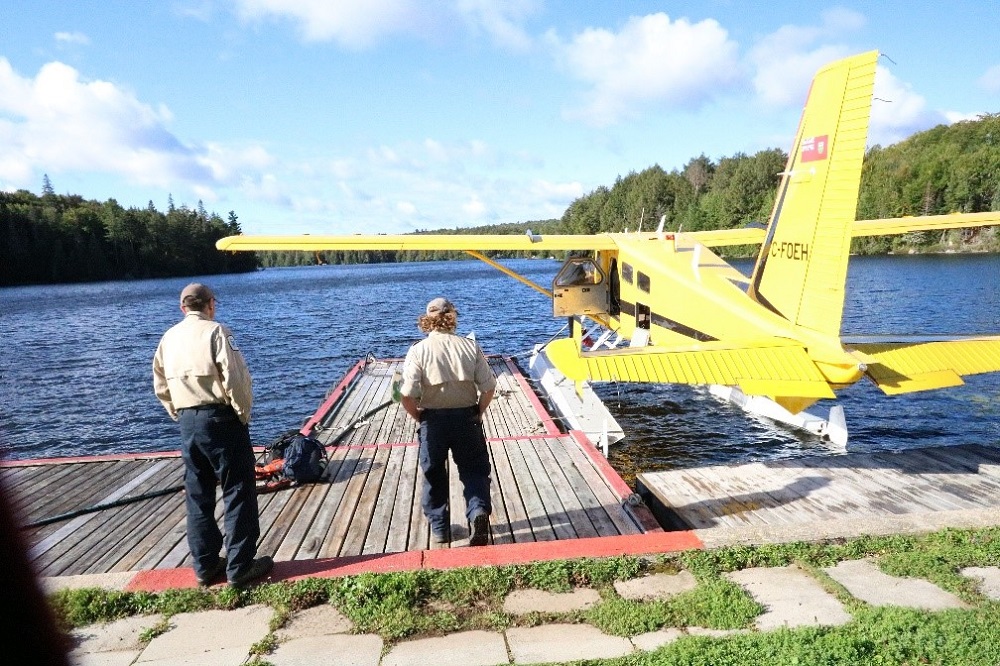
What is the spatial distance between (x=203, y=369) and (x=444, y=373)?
60.9 inches

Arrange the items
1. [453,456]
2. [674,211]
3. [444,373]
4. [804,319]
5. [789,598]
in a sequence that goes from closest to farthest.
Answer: [789,598]
[444,373]
[453,456]
[804,319]
[674,211]

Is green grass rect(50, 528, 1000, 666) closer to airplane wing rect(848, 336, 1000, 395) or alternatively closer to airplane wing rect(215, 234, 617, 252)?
→ airplane wing rect(848, 336, 1000, 395)

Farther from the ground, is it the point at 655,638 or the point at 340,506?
the point at 655,638

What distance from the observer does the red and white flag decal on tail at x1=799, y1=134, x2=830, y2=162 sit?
6215 millimetres

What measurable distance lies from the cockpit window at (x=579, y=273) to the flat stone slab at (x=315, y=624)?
895 centimetres

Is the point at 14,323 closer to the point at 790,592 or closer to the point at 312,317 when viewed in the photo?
the point at 312,317

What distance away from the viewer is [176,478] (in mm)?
6453

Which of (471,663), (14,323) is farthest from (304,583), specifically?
(14,323)

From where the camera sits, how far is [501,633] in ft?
10.4

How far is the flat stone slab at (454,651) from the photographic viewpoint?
9.68 feet

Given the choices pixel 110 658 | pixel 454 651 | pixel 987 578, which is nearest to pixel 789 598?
pixel 987 578

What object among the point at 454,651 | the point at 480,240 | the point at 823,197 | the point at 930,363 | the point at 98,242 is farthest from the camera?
the point at 98,242

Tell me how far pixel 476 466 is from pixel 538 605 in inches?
53.1

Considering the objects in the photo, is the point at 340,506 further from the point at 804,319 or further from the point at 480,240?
the point at 480,240
